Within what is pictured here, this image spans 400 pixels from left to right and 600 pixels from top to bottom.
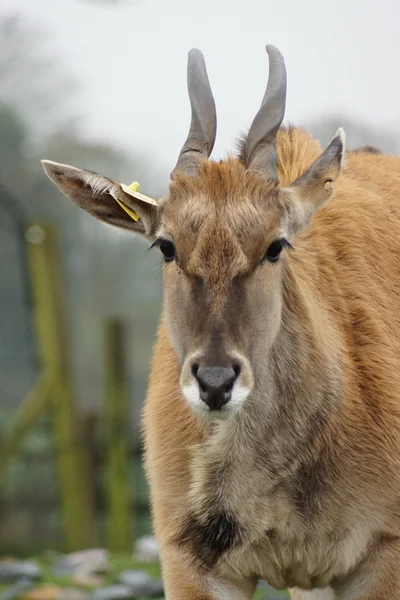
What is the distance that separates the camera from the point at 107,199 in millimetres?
5855

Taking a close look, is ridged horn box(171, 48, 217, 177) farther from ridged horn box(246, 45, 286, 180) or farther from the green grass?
the green grass

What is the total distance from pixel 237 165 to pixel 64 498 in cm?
710

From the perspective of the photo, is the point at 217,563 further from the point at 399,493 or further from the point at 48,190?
the point at 48,190

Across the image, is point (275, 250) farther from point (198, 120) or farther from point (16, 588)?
point (16, 588)

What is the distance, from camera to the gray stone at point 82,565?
9.79 meters

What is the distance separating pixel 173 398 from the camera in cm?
611

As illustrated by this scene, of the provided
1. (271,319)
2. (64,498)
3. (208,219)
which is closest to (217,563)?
(271,319)

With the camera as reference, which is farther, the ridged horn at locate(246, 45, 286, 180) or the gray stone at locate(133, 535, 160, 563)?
the gray stone at locate(133, 535, 160, 563)

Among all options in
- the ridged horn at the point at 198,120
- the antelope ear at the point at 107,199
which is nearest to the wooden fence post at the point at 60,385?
the antelope ear at the point at 107,199

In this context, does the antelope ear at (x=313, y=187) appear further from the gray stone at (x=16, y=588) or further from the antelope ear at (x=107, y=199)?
the gray stone at (x=16, y=588)

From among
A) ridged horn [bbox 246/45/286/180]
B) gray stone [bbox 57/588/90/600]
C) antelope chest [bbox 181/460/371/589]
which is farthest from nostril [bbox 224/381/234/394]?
gray stone [bbox 57/588/90/600]

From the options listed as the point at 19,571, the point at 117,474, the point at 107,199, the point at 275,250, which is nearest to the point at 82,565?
the point at 19,571

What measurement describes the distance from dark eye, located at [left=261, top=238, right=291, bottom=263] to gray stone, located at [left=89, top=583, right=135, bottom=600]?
158 inches

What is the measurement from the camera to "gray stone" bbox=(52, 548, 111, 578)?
979 centimetres
